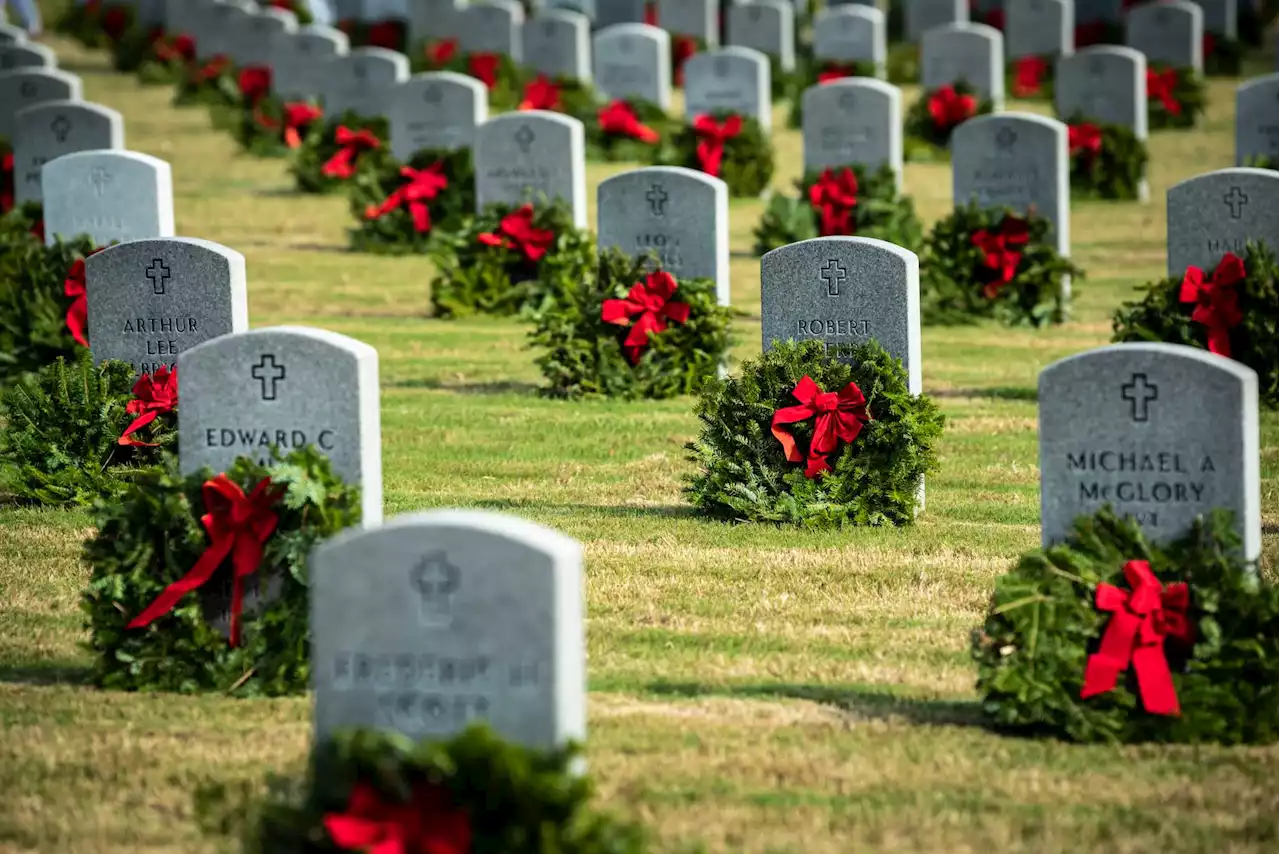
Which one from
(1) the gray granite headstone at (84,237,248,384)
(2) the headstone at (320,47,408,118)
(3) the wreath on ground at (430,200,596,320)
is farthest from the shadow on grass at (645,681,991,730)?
A: (2) the headstone at (320,47,408,118)

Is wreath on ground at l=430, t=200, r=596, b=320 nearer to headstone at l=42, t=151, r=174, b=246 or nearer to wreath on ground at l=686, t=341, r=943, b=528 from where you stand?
headstone at l=42, t=151, r=174, b=246

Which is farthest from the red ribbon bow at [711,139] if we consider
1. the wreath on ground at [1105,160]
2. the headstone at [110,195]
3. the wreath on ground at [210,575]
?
the wreath on ground at [210,575]

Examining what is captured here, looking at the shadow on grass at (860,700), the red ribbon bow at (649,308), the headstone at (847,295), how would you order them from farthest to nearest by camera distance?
the red ribbon bow at (649,308) → the headstone at (847,295) → the shadow on grass at (860,700)

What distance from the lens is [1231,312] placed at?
12.8 m

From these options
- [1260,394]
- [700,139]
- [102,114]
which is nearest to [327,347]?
[1260,394]

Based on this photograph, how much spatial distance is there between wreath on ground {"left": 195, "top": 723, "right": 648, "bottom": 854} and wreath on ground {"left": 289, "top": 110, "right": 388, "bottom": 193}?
639 inches

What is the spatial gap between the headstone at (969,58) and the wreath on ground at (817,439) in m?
16.9

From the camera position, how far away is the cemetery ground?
6582 millimetres

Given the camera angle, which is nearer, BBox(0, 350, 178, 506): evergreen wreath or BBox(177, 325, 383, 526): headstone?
BBox(177, 325, 383, 526): headstone

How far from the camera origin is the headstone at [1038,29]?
3036cm

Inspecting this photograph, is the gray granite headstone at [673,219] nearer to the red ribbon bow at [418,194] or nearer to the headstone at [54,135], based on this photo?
the headstone at [54,135]

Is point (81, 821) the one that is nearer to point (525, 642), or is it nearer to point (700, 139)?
point (525, 642)

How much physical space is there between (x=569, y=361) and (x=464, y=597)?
26.8ft

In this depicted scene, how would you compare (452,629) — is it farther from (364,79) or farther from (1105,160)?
(364,79)
